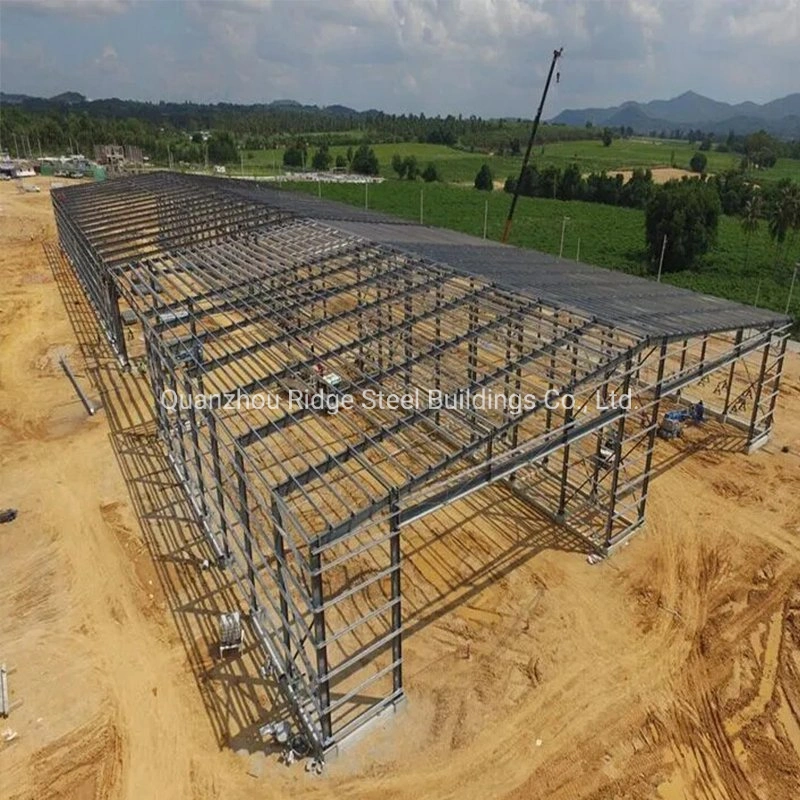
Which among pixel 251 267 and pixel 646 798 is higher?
pixel 251 267

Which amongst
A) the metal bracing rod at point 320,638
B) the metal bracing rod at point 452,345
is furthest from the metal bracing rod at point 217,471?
the metal bracing rod at point 320,638

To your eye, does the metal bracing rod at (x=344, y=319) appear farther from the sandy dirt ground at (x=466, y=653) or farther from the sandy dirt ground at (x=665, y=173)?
the sandy dirt ground at (x=665, y=173)

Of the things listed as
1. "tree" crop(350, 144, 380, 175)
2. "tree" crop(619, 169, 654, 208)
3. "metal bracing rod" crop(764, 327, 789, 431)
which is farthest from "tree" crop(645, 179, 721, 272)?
"tree" crop(350, 144, 380, 175)

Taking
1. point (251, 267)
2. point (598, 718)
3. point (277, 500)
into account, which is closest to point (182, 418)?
point (251, 267)

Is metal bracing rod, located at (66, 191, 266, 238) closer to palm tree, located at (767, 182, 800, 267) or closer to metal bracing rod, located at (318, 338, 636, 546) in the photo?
metal bracing rod, located at (318, 338, 636, 546)

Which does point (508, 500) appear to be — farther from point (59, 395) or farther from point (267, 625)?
point (59, 395)
